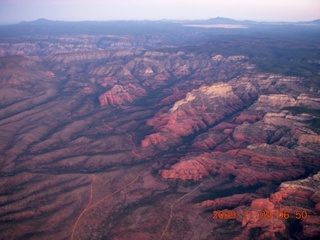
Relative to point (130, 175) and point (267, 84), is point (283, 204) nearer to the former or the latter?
point (130, 175)

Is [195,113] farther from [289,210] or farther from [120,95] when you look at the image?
[289,210]

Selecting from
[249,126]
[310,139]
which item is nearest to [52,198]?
[249,126]
